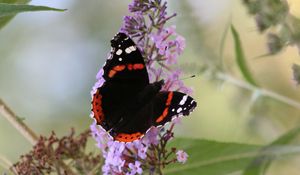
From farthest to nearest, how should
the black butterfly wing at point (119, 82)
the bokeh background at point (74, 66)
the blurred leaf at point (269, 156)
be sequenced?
the bokeh background at point (74, 66), the black butterfly wing at point (119, 82), the blurred leaf at point (269, 156)

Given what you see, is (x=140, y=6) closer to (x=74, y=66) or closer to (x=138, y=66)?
(x=138, y=66)

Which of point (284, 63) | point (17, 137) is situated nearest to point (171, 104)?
point (284, 63)

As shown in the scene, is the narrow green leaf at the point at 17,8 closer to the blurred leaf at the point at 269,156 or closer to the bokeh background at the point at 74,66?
the blurred leaf at the point at 269,156

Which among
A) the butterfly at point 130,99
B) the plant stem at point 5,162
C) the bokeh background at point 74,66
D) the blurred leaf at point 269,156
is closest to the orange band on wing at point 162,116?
the butterfly at point 130,99

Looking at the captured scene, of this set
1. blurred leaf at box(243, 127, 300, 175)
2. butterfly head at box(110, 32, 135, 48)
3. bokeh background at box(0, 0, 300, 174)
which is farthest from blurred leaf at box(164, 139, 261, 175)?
bokeh background at box(0, 0, 300, 174)

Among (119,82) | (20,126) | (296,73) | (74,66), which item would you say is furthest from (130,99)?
(74,66)

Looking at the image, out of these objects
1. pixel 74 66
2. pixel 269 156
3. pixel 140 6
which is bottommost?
pixel 269 156
